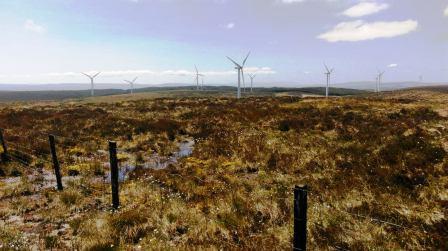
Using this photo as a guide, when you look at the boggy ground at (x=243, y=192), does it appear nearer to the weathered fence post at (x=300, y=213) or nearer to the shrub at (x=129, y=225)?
the shrub at (x=129, y=225)

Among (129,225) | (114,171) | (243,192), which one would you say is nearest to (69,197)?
(114,171)

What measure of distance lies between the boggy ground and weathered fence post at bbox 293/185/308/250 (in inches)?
73.5

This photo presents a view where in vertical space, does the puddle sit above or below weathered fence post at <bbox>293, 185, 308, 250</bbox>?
below

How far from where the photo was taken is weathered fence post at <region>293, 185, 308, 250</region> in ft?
20.0

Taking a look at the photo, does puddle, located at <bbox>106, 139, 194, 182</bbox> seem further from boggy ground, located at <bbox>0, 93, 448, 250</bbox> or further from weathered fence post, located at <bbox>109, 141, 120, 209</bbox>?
weathered fence post, located at <bbox>109, 141, 120, 209</bbox>

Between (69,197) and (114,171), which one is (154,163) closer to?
(69,197)

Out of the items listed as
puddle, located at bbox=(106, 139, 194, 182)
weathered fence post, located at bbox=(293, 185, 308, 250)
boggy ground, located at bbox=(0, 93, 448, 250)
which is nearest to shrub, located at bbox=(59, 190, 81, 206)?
boggy ground, located at bbox=(0, 93, 448, 250)

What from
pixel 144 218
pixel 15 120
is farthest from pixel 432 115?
pixel 15 120

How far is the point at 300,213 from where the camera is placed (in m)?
6.25

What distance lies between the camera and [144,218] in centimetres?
1026

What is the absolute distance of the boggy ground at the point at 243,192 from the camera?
885 cm

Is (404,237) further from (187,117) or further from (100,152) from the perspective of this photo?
(187,117)

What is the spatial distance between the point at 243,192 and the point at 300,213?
21.8 feet

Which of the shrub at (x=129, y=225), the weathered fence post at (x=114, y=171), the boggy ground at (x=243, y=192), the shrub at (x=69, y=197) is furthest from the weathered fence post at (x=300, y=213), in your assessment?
the shrub at (x=69, y=197)
